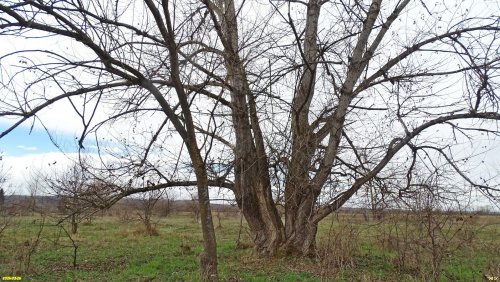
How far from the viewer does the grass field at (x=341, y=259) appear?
7.49 meters

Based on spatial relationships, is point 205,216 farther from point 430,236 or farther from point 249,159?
point 249,159

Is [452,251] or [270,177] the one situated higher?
[270,177]

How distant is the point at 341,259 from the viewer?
8141 mm

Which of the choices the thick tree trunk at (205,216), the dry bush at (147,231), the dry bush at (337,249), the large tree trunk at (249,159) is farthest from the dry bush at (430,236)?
the dry bush at (147,231)

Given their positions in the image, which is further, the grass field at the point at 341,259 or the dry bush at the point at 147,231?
the dry bush at the point at 147,231

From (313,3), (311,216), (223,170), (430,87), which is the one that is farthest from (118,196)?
(430,87)

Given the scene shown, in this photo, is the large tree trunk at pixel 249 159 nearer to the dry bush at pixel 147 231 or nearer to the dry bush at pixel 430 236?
the dry bush at pixel 430 236

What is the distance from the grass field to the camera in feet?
24.6

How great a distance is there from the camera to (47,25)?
18.1ft

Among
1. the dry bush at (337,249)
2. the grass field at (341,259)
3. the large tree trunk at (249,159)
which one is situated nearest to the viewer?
the grass field at (341,259)

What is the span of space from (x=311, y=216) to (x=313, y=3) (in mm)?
5211

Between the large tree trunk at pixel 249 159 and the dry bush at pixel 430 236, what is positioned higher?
the large tree trunk at pixel 249 159

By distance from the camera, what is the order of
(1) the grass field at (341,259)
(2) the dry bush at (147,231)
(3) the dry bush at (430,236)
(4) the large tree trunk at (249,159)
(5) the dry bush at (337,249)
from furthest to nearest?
(2) the dry bush at (147,231) < (4) the large tree trunk at (249,159) < (5) the dry bush at (337,249) < (1) the grass field at (341,259) < (3) the dry bush at (430,236)

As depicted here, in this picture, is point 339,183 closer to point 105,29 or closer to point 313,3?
point 313,3
